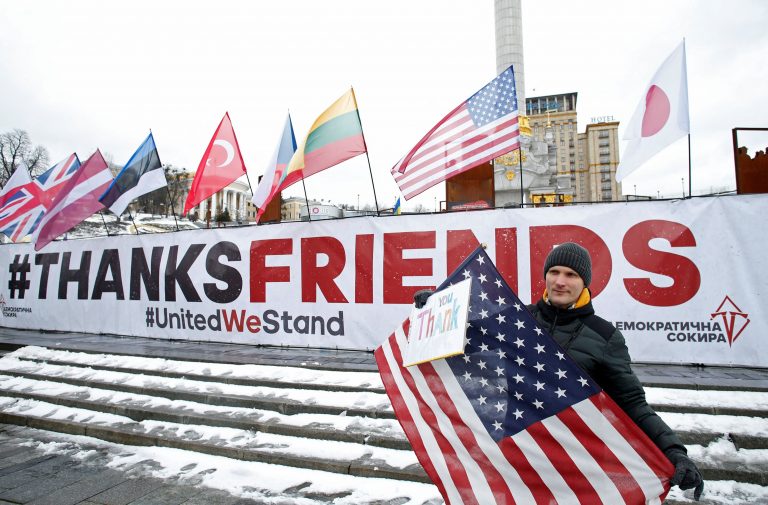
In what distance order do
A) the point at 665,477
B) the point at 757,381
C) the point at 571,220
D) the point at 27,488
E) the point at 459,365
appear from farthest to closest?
the point at 571,220
the point at 757,381
the point at 27,488
the point at 459,365
the point at 665,477

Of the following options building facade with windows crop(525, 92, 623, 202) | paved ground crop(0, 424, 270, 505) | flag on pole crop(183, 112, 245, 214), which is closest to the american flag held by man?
paved ground crop(0, 424, 270, 505)

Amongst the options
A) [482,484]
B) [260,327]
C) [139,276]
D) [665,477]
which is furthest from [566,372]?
[139,276]

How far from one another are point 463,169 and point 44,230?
10.0 m

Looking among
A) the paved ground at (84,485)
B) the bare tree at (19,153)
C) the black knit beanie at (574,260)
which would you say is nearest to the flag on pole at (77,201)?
the paved ground at (84,485)

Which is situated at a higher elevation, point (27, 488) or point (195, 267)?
point (195, 267)

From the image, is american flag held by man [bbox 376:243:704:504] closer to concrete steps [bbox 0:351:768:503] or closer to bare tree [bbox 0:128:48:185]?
concrete steps [bbox 0:351:768:503]

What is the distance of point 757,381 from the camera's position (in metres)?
5.11

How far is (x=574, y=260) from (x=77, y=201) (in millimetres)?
11685

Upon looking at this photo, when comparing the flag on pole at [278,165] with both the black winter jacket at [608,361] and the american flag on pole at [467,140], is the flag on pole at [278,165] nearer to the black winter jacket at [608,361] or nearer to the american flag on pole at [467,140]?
the american flag on pole at [467,140]

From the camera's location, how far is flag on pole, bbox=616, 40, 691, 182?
6164mm

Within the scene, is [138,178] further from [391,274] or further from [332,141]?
[391,274]

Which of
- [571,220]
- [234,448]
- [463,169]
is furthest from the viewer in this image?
[463,169]

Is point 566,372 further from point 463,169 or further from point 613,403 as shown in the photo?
point 463,169

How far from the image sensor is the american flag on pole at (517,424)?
195 centimetres
